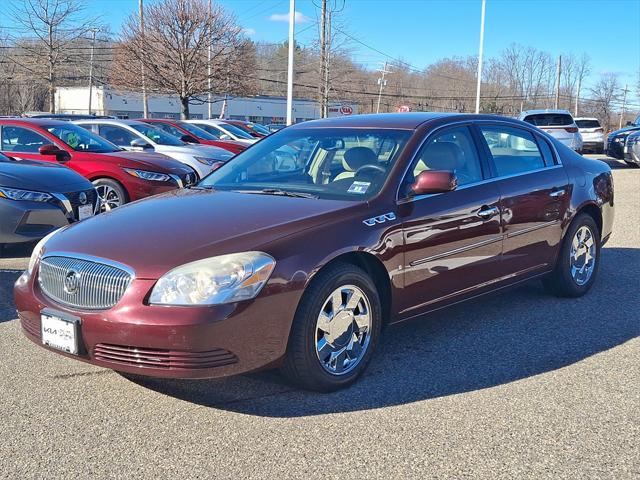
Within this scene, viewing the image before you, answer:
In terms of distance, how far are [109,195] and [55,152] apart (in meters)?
0.91

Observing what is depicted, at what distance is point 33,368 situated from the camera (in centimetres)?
411

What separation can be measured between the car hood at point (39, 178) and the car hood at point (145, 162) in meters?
1.53

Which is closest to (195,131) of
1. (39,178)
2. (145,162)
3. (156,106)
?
(145,162)

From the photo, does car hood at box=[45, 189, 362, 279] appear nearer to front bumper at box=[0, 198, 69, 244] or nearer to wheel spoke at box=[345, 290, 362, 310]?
wheel spoke at box=[345, 290, 362, 310]

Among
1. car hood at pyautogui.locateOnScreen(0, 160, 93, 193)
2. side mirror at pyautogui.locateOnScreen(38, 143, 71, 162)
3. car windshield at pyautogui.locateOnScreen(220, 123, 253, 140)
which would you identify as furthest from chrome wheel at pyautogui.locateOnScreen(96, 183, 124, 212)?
car windshield at pyautogui.locateOnScreen(220, 123, 253, 140)

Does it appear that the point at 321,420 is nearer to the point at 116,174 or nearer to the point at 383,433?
the point at 383,433

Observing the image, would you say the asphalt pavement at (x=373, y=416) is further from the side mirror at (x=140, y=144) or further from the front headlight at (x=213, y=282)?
the side mirror at (x=140, y=144)

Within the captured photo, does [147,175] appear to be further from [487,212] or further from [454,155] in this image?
[487,212]

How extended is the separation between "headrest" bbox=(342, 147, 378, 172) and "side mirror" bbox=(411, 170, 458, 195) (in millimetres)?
393

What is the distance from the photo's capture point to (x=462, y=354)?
4.39 meters

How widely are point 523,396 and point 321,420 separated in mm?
1163

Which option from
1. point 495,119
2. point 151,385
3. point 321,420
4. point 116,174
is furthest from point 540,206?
point 116,174

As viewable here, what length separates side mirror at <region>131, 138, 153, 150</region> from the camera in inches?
436

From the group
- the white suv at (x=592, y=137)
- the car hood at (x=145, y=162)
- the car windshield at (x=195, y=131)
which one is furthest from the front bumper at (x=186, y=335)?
the white suv at (x=592, y=137)
